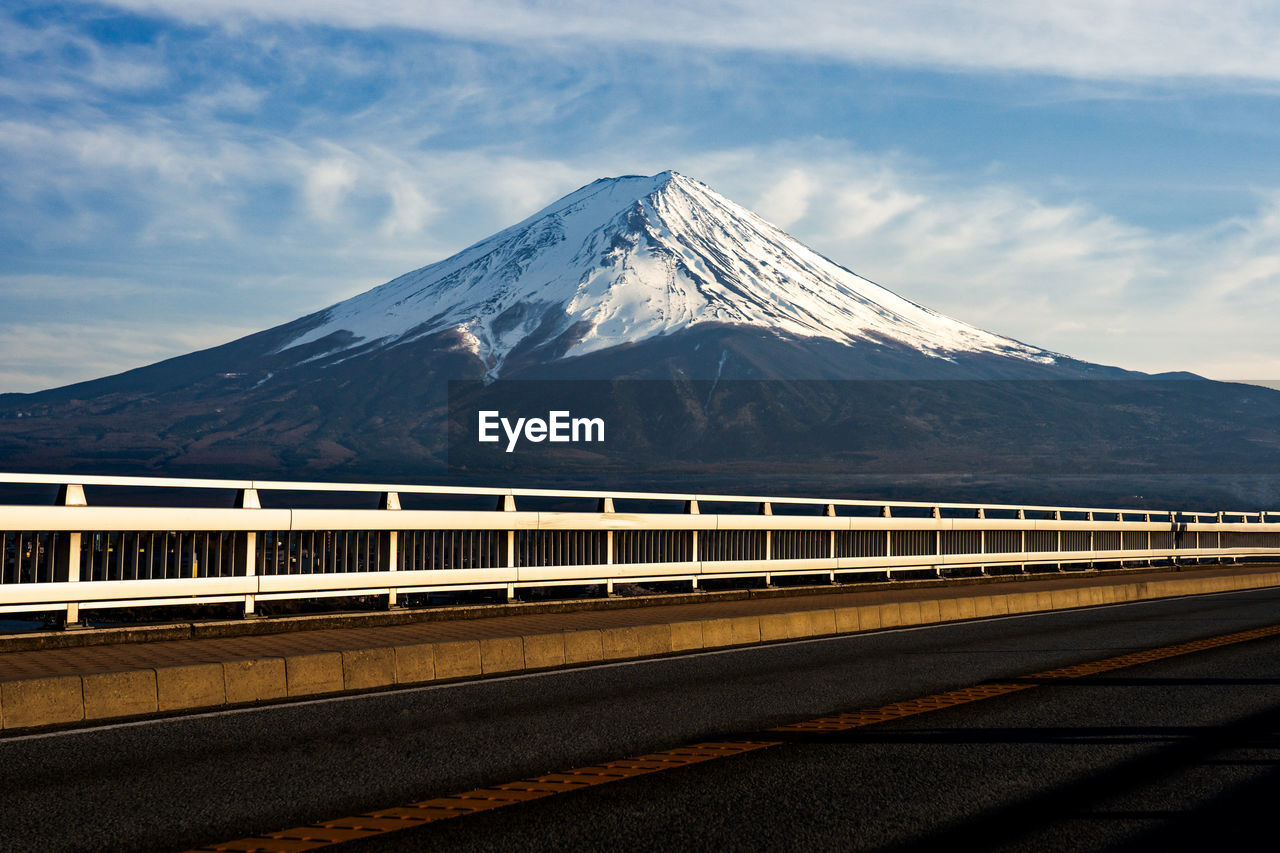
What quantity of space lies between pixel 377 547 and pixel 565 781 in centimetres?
740

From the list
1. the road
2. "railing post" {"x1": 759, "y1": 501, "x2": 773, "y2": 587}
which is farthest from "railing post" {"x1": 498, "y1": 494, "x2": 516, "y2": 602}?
"railing post" {"x1": 759, "y1": 501, "x2": 773, "y2": 587}

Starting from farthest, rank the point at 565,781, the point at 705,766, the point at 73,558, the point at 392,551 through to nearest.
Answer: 1. the point at 392,551
2. the point at 73,558
3. the point at 705,766
4. the point at 565,781

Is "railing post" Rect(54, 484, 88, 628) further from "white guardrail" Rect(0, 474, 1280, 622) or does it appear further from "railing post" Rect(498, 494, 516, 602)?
"railing post" Rect(498, 494, 516, 602)

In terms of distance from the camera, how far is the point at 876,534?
2353 cm

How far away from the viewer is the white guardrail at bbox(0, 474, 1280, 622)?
11258mm

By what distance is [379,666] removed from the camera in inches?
431

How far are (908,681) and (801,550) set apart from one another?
9771 mm

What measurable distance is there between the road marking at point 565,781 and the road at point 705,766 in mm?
120

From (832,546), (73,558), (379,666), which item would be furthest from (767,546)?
(73,558)

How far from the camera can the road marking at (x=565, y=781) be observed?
588 cm

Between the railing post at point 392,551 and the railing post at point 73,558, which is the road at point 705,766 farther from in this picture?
the railing post at point 392,551

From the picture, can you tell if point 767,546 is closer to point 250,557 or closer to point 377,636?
point 377,636

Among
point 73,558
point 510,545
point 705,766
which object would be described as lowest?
point 705,766

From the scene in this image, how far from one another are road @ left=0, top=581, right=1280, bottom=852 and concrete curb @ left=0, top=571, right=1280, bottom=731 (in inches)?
18.2
